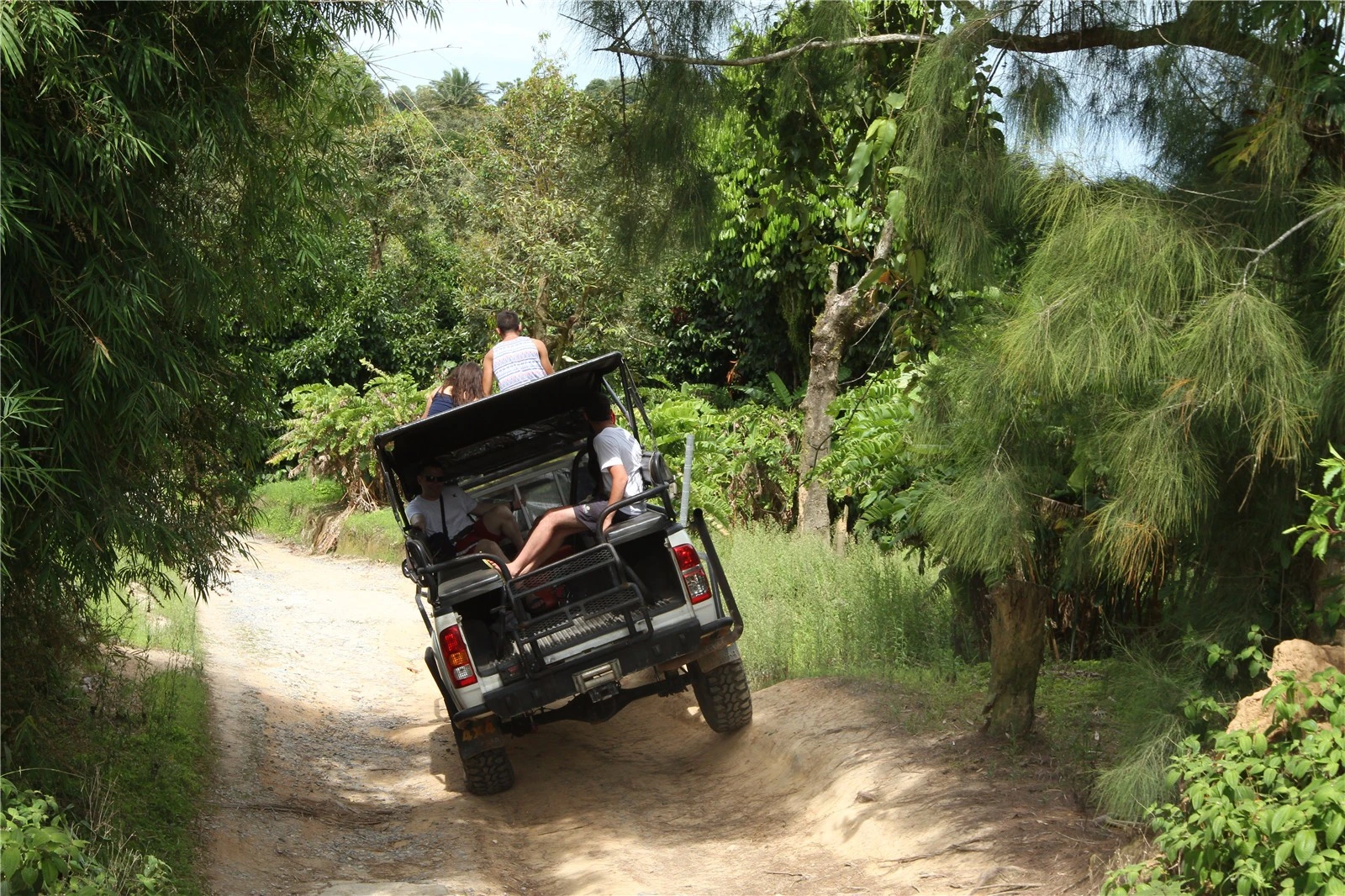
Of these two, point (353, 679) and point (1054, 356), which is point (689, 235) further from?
point (353, 679)

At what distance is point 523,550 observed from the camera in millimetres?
6711

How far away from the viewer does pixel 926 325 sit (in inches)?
253

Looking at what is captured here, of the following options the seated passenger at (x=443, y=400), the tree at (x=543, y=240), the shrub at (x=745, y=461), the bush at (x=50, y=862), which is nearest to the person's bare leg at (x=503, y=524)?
the seated passenger at (x=443, y=400)

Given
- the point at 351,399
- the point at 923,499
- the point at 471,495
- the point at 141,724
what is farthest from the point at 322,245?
the point at 351,399

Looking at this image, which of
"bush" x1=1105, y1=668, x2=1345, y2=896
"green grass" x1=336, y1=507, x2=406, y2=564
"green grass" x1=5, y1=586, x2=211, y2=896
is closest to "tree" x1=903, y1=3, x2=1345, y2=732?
"bush" x1=1105, y1=668, x2=1345, y2=896

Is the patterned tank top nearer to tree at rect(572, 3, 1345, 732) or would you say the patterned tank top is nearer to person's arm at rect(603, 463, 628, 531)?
person's arm at rect(603, 463, 628, 531)

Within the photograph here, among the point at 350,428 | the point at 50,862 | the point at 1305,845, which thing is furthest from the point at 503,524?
the point at 350,428

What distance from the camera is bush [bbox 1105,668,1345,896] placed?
359 centimetres

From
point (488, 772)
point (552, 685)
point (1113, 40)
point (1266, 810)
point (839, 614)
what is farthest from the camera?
point (839, 614)

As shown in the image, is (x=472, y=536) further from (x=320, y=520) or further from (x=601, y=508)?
(x=320, y=520)

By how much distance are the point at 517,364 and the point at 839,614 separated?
2760mm

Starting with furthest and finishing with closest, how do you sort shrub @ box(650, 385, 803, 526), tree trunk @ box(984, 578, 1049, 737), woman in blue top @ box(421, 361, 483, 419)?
shrub @ box(650, 385, 803, 526)
woman in blue top @ box(421, 361, 483, 419)
tree trunk @ box(984, 578, 1049, 737)

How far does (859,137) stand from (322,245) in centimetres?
306

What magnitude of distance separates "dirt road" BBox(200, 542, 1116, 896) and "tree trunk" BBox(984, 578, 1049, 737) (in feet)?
1.30
